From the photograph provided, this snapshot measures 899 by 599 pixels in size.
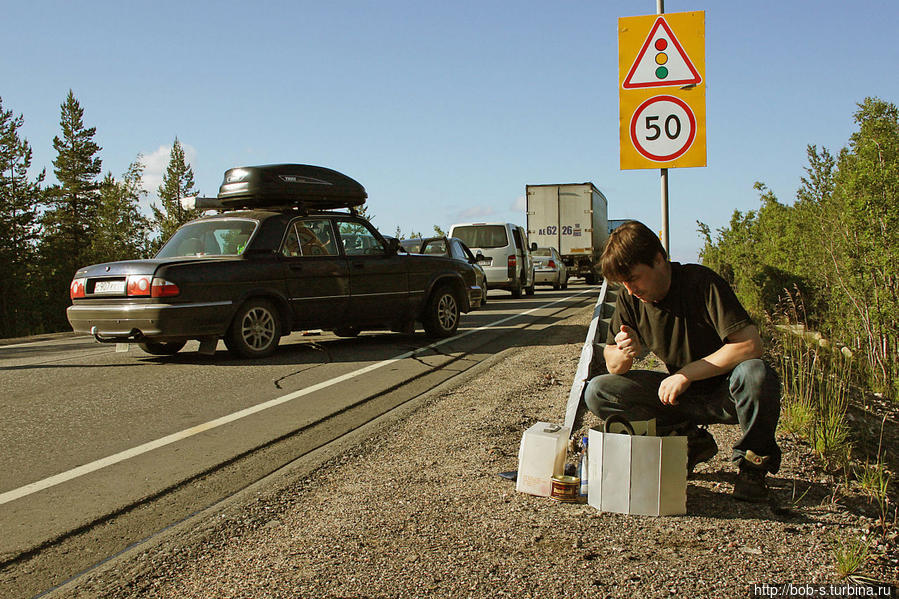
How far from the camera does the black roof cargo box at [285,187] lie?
10258 mm

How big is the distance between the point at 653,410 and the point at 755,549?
102 centimetres

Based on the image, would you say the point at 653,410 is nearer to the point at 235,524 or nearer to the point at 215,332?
the point at 235,524

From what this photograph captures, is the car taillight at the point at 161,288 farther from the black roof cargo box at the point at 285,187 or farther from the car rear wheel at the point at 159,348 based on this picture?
the black roof cargo box at the point at 285,187

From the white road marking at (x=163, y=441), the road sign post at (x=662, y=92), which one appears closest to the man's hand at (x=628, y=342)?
the white road marking at (x=163, y=441)

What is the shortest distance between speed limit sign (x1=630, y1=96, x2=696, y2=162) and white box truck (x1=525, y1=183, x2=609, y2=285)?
2523 centimetres

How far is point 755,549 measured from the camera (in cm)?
324

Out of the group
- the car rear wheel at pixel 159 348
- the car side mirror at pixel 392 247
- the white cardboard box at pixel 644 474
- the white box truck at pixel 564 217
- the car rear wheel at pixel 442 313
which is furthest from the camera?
the white box truck at pixel 564 217

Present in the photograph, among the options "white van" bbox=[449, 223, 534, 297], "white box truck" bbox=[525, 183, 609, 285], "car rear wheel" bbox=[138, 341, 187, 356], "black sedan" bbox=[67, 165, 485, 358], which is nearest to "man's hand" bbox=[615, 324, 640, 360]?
"black sedan" bbox=[67, 165, 485, 358]

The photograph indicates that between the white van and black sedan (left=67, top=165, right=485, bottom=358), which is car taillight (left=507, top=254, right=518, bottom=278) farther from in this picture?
black sedan (left=67, top=165, right=485, bottom=358)

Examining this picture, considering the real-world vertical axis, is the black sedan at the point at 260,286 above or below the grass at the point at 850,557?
above

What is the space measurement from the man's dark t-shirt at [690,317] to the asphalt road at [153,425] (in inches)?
91.1

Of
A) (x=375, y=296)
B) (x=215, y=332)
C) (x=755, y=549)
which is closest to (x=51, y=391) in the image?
(x=215, y=332)

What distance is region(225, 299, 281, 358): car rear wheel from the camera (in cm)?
922

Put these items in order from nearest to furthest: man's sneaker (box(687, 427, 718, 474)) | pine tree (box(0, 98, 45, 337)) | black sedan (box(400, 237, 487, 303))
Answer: man's sneaker (box(687, 427, 718, 474)) < black sedan (box(400, 237, 487, 303)) < pine tree (box(0, 98, 45, 337))
